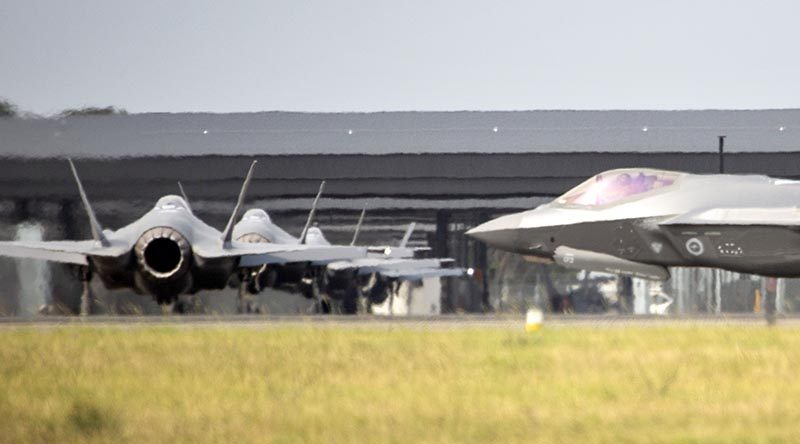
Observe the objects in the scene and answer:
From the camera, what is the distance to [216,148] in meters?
51.6

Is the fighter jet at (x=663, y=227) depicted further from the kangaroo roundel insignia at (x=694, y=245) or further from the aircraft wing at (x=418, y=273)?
the aircraft wing at (x=418, y=273)

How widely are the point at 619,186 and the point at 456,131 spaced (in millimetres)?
23350

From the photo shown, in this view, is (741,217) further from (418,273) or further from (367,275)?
(418,273)

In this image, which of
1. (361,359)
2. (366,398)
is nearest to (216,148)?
(361,359)

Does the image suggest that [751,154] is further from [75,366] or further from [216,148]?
[75,366]

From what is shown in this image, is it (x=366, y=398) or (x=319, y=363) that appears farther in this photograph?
(x=319, y=363)

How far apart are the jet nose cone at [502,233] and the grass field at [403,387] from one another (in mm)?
5949

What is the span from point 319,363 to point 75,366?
2596 millimetres

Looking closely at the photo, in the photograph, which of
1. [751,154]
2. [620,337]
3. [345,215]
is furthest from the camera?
[345,215]

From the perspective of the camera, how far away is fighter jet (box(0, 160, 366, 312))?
3766 cm

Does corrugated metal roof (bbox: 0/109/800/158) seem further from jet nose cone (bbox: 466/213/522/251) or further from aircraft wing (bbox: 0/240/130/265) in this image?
jet nose cone (bbox: 466/213/522/251)

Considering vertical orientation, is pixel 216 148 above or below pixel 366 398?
above

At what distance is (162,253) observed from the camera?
38.1 meters

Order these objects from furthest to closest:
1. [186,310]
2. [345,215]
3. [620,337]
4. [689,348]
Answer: [345,215], [186,310], [620,337], [689,348]
